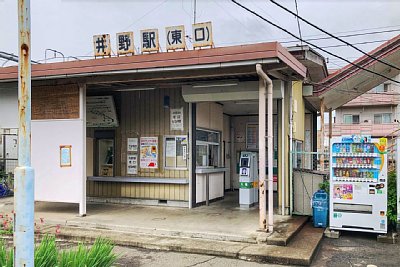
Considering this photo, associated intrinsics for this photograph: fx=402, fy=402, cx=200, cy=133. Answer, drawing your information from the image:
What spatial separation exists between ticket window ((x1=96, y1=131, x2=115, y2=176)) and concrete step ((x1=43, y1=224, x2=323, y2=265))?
3.36m

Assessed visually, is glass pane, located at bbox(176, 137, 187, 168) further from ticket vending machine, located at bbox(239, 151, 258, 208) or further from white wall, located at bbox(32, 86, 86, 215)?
white wall, located at bbox(32, 86, 86, 215)

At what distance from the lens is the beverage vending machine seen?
800 centimetres

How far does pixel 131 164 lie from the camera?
1140 cm

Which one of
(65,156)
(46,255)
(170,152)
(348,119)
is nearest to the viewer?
(46,255)

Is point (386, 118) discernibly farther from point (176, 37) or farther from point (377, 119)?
point (176, 37)

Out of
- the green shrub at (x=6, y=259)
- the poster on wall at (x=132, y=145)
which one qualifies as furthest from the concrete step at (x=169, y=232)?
the green shrub at (x=6, y=259)

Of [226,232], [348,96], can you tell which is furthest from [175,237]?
[348,96]

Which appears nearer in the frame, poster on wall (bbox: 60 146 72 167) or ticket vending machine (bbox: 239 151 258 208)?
poster on wall (bbox: 60 146 72 167)

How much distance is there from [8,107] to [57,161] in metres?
2.24

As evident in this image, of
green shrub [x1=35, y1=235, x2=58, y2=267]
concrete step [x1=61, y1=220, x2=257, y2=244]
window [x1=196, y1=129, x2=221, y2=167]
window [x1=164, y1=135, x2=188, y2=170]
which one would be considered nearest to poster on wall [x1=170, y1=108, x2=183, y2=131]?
window [x1=164, y1=135, x2=188, y2=170]

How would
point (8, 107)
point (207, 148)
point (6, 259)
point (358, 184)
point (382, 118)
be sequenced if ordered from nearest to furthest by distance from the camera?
point (6, 259) < point (358, 184) < point (8, 107) < point (207, 148) < point (382, 118)

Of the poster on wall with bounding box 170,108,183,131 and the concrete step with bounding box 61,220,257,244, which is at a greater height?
the poster on wall with bounding box 170,108,183,131

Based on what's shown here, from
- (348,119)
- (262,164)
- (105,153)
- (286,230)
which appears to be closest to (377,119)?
(348,119)

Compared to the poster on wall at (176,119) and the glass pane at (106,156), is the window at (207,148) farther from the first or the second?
the glass pane at (106,156)
